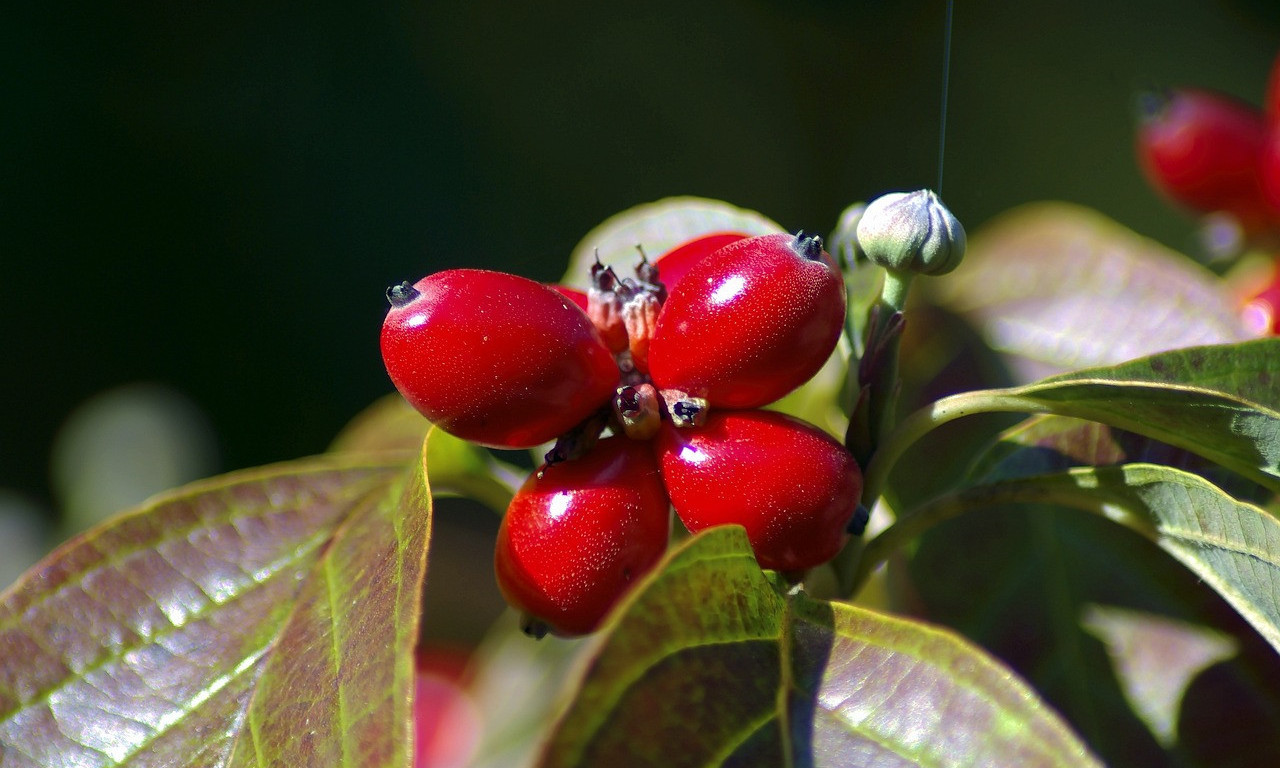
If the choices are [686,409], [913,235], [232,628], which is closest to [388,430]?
[232,628]

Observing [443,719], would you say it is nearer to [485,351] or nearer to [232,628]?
[232,628]

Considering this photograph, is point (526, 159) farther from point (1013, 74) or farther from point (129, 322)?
point (1013, 74)

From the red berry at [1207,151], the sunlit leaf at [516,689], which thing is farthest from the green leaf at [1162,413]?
the red berry at [1207,151]

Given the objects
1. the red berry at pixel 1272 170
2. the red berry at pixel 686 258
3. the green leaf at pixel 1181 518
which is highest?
the red berry at pixel 686 258

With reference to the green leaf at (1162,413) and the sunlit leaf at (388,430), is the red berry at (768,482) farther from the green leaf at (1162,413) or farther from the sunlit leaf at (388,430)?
the sunlit leaf at (388,430)

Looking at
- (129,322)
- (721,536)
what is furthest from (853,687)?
(129,322)

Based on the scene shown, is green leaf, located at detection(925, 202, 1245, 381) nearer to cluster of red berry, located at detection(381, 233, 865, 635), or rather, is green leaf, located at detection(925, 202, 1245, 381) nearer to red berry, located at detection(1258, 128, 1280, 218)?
red berry, located at detection(1258, 128, 1280, 218)
